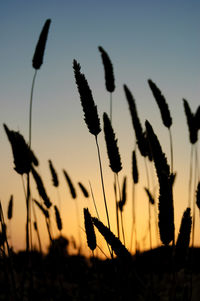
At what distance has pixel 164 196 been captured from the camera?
1040mm

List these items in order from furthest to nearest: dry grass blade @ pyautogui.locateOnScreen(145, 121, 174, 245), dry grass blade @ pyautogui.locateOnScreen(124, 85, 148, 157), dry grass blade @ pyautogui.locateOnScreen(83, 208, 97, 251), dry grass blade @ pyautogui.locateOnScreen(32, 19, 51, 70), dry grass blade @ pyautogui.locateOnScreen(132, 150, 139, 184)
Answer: dry grass blade @ pyautogui.locateOnScreen(132, 150, 139, 184)
dry grass blade @ pyautogui.locateOnScreen(124, 85, 148, 157)
dry grass blade @ pyautogui.locateOnScreen(32, 19, 51, 70)
dry grass blade @ pyautogui.locateOnScreen(83, 208, 97, 251)
dry grass blade @ pyautogui.locateOnScreen(145, 121, 174, 245)

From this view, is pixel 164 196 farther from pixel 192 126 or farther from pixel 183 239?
pixel 192 126

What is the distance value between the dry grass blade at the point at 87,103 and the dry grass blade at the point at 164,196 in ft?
1.42

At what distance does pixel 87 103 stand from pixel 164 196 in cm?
71

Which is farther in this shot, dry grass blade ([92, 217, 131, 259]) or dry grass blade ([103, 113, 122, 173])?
dry grass blade ([103, 113, 122, 173])

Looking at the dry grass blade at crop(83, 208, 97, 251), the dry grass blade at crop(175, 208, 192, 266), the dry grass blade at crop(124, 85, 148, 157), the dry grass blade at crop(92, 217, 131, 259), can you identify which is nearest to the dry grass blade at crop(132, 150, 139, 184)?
the dry grass blade at crop(124, 85, 148, 157)

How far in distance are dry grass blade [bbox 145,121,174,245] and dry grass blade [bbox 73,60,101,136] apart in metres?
0.43

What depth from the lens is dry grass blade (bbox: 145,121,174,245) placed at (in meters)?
1.04

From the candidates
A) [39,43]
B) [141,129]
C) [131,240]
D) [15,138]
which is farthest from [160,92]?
[131,240]

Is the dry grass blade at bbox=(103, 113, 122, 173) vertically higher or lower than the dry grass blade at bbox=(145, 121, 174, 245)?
higher

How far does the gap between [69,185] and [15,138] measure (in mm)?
2212

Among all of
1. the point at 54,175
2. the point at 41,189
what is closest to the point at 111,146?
the point at 41,189

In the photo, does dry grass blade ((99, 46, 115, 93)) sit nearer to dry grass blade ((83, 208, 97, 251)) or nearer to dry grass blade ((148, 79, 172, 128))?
dry grass blade ((148, 79, 172, 128))

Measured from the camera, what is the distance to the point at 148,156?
285cm
